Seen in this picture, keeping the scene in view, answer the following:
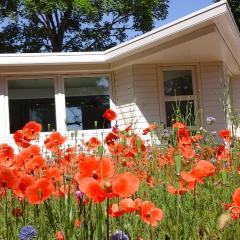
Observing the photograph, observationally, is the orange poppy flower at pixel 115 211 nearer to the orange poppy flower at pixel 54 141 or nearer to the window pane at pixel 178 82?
the orange poppy flower at pixel 54 141

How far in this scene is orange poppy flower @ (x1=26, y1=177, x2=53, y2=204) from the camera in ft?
5.23

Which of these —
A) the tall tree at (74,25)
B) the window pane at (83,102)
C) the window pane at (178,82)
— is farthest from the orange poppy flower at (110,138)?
→ the tall tree at (74,25)

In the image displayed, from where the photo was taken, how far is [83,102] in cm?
1261

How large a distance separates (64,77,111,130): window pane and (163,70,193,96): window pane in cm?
167

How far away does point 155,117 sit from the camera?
12445 mm

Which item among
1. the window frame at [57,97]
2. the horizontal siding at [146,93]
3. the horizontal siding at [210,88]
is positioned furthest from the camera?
the horizontal siding at [210,88]

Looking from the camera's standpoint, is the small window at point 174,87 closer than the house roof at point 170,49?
No

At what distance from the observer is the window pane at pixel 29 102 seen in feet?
39.9

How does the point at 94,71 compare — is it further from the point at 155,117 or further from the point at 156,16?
the point at 156,16

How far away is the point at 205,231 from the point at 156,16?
82.7ft

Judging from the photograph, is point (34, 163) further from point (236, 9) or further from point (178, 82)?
point (236, 9)

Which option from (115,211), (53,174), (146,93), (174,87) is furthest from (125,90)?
(115,211)

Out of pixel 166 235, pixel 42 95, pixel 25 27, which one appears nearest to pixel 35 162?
pixel 166 235

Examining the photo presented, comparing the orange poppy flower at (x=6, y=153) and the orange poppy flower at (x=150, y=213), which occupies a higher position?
the orange poppy flower at (x=6, y=153)
